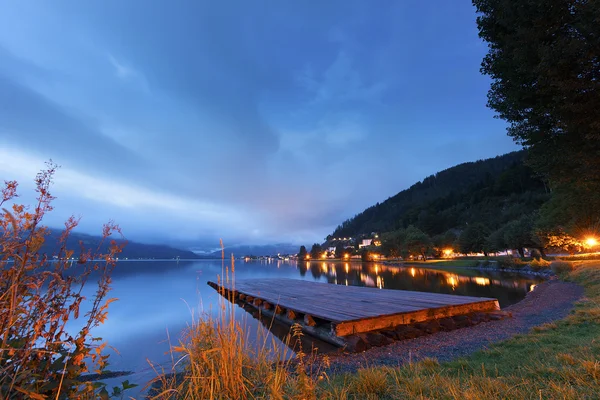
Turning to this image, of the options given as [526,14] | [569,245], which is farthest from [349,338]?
[569,245]

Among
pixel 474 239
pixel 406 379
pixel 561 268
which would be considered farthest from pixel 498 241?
pixel 406 379

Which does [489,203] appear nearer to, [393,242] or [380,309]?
[393,242]

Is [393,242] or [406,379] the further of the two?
[393,242]

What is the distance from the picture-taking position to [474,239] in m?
59.2

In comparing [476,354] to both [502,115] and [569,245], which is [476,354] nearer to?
[502,115]

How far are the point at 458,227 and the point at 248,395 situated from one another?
110 metres

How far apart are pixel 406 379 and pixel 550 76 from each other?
6.14 meters

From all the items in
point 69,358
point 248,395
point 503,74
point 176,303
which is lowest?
point 176,303

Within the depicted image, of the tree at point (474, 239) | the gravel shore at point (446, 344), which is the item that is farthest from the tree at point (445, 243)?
the gravel shore at point (446, 344)

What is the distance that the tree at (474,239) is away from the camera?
192 ft

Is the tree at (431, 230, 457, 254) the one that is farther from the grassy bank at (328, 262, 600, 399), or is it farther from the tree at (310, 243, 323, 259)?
the tree at (310, 243, 323, 259)

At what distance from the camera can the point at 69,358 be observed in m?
2.13

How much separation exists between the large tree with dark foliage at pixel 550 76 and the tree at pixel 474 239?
188 ft

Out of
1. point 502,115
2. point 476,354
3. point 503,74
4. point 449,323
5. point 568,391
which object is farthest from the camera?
point 449,323
